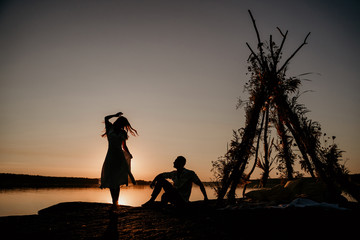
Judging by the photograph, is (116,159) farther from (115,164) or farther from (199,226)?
(199,226)

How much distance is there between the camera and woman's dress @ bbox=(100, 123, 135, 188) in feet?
18.6

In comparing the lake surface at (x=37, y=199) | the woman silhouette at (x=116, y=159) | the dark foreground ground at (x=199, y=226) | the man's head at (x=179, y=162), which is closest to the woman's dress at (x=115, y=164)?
the woman silhouette at (x=116, y=159)

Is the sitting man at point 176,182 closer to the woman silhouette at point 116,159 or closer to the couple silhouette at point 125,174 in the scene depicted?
the couple silhouette at point 125,174

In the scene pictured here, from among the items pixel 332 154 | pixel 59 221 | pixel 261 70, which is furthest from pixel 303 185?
pixel 59 221

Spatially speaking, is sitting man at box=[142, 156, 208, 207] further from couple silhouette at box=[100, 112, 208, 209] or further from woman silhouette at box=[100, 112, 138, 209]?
woman silhouette at box=[100, 112, 138, 209]

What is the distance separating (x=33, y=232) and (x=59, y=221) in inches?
38.2

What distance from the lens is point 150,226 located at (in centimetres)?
416

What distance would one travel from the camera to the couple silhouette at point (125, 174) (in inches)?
223

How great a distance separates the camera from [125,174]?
584 cm

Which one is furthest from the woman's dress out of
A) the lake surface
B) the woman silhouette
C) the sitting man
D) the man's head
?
the lake surface

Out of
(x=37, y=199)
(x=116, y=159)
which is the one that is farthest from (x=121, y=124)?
(x=37, y=199)

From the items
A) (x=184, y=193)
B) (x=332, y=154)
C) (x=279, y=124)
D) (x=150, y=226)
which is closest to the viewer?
(x=150, y=226)

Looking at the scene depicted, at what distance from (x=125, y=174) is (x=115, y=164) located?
0.37 meters

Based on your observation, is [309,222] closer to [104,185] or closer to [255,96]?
[104,185]
